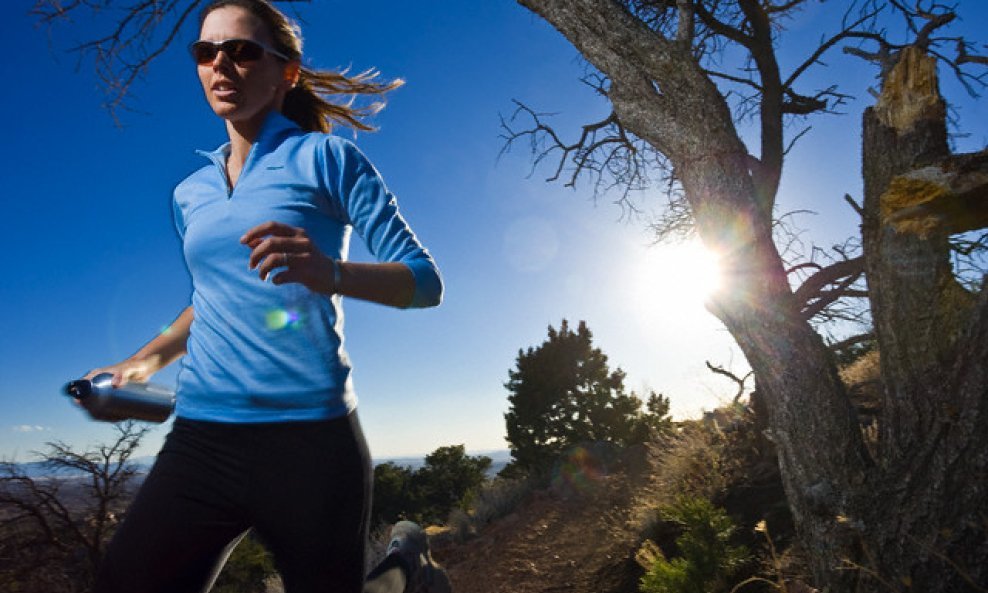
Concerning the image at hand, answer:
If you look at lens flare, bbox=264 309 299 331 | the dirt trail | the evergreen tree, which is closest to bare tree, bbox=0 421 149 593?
the dirt trail

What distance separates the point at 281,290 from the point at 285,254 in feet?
1.34

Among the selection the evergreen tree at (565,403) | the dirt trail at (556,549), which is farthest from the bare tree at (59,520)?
the evergreen tree at (565,403)

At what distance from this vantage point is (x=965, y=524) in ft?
6.95

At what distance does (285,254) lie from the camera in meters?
1.04

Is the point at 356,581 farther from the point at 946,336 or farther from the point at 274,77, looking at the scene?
the point at 946,336

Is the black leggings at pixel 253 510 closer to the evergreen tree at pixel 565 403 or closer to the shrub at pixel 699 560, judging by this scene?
the shrub at pixel 699 560

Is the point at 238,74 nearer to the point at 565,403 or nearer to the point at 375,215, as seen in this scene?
the point at 375,215

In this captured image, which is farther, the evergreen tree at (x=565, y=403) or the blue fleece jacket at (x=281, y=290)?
the evergreen tree at (x=565, y=403)

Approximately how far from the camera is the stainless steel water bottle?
1533 millimetres

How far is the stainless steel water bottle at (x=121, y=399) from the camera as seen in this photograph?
153cm

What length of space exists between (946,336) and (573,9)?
254 cm

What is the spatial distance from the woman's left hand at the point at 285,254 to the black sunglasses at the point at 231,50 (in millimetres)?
956

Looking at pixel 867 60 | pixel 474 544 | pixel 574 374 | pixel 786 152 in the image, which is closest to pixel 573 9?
pixel 867 60

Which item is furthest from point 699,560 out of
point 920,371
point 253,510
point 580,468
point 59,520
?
point 580,468
